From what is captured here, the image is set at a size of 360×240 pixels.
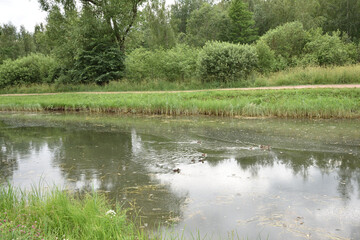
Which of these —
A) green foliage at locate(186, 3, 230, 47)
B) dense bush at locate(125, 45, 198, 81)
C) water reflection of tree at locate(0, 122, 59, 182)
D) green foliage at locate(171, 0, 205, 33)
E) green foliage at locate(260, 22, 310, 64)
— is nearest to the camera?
water reflection of tree at locate(0, 122, 59, 182)

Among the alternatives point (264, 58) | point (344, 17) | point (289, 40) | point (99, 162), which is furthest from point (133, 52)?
point (344, 17)

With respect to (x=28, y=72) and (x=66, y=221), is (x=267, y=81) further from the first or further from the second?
(x=28, y=72)

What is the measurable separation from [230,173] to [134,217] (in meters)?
2.71

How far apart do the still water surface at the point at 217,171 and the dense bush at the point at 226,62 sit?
865 centimetres

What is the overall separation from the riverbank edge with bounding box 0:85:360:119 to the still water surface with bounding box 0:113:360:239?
948mm

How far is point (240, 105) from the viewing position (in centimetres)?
1458

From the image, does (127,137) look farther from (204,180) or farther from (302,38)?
(302,38)

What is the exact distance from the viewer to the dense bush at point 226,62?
20.8 meters

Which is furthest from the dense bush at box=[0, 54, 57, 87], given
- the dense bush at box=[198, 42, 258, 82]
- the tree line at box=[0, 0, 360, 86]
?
the dense bush at box=[198, 42, 258, 82]

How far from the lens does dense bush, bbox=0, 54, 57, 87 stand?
108 feet

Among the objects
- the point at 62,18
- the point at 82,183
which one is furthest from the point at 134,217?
the point at 62,18

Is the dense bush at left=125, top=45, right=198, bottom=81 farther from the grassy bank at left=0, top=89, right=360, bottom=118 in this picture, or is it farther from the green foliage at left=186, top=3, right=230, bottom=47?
the green foliage at left=186, top=3, right=230, bottom=47

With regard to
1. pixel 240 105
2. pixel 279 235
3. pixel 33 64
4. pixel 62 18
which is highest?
pixel 62 18

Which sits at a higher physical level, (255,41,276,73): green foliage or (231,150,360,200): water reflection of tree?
(255,41,276,73): green foliage
